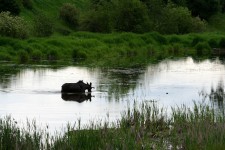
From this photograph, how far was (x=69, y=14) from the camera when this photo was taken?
294 ft

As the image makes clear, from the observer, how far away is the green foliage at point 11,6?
8037cm

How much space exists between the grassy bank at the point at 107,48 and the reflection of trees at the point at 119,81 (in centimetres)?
679

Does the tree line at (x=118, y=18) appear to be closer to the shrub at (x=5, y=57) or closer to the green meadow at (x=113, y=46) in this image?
the green meadow at (x=113, y=46)

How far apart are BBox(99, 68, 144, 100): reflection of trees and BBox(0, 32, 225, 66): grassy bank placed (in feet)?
22.3

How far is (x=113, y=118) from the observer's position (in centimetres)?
2386

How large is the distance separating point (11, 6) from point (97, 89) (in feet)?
160

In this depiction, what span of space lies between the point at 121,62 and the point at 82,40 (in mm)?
11223

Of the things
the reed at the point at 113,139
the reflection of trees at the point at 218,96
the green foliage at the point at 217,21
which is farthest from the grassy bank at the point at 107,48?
the reed at the point at 113,139

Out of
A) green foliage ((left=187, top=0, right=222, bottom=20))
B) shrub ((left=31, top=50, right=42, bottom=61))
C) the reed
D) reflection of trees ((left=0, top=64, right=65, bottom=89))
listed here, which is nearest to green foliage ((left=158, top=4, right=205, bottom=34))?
green foliage ((left=187, top=0, right=222, bottom=20))

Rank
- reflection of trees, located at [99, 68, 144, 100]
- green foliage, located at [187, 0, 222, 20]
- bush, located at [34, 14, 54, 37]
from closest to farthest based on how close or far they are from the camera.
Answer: reflection of trees, located at [99, 68, 144, 100] → bush, located at [34, 14, 54, 37] → green foliage, located at [187, 0, 222, 20]

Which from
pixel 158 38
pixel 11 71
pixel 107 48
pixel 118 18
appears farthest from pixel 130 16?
pixel 11 71

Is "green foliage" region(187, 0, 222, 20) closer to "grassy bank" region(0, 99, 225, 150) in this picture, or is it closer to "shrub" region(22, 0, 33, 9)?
"shrub" region(22, 0, 33, 9)

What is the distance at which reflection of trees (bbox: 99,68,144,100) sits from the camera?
1286 inches

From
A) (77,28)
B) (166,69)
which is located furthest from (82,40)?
(77,28)
